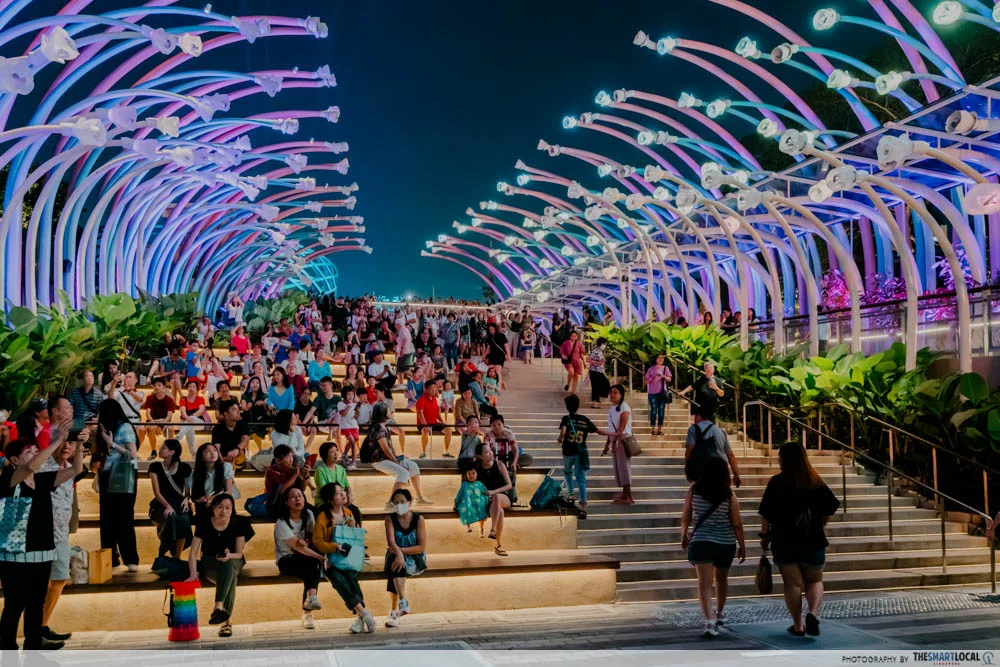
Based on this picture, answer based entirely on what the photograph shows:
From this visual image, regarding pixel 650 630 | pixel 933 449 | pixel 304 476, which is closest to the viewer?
pixel 650 630

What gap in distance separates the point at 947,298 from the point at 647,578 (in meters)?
8.58

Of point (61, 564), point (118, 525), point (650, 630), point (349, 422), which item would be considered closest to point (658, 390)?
point (349, 422)

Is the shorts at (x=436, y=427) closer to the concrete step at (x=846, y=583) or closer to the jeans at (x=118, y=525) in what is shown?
the concrete step at (x=846, y=583)

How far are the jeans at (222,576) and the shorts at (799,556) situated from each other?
207 inches

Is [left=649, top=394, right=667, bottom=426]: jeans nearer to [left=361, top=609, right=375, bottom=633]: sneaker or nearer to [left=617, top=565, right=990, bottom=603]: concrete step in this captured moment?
[left=617, top=565, right=990, bottom=603]: concrete step

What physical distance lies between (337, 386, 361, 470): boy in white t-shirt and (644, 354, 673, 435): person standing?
236 inches

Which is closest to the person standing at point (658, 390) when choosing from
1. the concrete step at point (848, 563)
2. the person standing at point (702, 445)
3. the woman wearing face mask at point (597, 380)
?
the woman wearing face mask at point (597, 380)

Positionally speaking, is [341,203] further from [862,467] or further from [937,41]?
[862,467]

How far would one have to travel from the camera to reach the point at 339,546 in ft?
35.0

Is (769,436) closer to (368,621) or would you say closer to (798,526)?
(798,526)

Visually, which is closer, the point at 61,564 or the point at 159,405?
the point at 61,564

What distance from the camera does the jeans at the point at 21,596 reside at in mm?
7938

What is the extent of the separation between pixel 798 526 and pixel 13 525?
6.26 metres

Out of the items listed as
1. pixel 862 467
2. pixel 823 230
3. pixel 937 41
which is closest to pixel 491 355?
pixel 823 230
